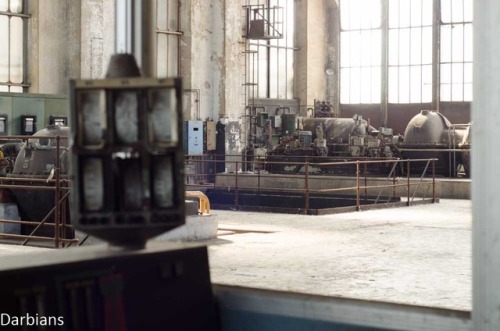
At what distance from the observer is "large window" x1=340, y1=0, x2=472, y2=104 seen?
27.6 m

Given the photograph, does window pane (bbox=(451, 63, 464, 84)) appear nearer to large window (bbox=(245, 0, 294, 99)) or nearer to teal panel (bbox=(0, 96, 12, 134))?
large window (bbox=(245, 0, 294, 99))

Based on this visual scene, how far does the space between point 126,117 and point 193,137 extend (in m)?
19.6

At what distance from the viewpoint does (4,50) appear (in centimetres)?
1928

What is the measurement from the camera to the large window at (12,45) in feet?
63.2

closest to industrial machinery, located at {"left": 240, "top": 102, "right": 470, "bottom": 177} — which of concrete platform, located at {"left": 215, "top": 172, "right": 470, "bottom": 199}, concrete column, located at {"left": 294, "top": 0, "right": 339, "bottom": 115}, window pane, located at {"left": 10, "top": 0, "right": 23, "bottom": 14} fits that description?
concrete platform, located at {"left": 215, "top": 172, "right": 470, "bottom": 199}

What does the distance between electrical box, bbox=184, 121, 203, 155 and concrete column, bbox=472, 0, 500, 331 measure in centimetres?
1986

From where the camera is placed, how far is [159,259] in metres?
3.08

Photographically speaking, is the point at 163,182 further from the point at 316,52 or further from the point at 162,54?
the point at 316,52

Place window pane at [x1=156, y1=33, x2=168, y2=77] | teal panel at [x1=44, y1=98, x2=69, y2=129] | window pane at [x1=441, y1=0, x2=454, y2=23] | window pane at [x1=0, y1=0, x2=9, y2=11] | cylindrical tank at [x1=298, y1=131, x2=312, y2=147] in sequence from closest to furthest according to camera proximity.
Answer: teal panel at [x1=44, y1=98, x2=69, y2=129] < window pane at [x1=0, y1=0, x2=9, y2=11] < window pane at [x1=156, y1=33, x2=168, y2=77] < cylindrical tank at [x1=298, y1=131, x2=312, y2=147] < window pane at [x1=441, y1=0, x2=454, y2=23]

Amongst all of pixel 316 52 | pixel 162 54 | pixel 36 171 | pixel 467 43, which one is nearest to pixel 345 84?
pixel 316 52

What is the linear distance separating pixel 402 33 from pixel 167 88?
26.8 m

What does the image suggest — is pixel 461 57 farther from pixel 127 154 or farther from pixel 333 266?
pixel 127 154

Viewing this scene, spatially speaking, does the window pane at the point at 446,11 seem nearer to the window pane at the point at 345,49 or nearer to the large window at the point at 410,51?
the large window at the point at 410,51

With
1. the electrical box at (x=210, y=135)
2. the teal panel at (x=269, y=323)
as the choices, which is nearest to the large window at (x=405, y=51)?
the electrical box at (x=210, y=135)
